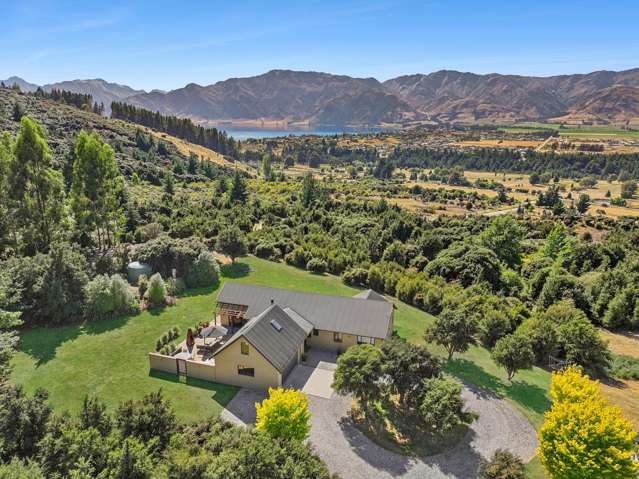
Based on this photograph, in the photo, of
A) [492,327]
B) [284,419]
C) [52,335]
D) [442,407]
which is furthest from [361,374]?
[52,335]

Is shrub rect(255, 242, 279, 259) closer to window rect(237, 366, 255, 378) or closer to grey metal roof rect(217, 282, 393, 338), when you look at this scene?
grey metal roof rect(217, 282, 393, 338)

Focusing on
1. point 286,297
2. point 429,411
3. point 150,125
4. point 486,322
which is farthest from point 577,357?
point 150,125

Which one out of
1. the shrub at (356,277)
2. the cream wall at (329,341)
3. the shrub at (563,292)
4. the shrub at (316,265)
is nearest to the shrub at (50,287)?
the cream wall at (329,341)

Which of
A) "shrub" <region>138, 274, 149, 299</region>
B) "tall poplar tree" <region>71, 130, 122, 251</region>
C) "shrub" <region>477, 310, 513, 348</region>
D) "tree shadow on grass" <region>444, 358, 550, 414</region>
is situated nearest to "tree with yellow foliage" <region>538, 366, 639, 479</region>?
"tree shadow on grass" <region>444, 358, 550, 414</region>

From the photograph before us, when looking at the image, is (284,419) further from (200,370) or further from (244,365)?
(200,370)

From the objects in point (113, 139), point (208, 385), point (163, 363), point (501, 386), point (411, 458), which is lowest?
point (501, 386)

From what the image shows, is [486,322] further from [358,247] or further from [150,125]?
[150,125]

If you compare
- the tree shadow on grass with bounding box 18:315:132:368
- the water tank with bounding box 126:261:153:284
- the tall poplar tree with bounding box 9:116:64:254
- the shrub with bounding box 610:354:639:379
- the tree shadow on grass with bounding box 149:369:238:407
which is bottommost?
the shrub with bounding box 610:354:639:379
